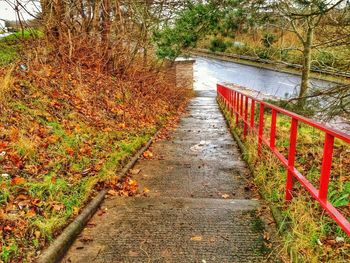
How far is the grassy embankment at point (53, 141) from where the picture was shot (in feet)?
11.0

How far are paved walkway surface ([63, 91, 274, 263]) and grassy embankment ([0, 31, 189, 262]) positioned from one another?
1.31 ft

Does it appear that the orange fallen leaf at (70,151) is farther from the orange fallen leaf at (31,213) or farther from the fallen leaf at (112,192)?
the orange fallen leaf at (31,213)

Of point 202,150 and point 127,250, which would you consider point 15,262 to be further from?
point 202,150

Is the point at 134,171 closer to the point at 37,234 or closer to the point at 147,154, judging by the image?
the point at 147,154

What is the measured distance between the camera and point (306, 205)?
12.8 feet

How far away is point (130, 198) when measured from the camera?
442cm

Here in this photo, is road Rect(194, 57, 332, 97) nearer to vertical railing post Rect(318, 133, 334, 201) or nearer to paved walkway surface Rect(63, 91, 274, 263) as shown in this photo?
paved walkway surface Rect(63, 91, 274, 263)

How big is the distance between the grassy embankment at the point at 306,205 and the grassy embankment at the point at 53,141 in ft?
6.63

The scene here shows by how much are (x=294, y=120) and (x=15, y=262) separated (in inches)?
119

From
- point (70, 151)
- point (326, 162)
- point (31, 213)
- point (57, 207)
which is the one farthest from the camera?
point (70, 151)

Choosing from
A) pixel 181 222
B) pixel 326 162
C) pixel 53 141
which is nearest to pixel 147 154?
pixel 53 141

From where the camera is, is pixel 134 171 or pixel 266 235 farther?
pixel 134 171

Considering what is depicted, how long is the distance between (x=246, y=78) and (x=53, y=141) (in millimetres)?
29288

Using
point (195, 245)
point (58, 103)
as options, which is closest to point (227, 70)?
point (58, 103)
